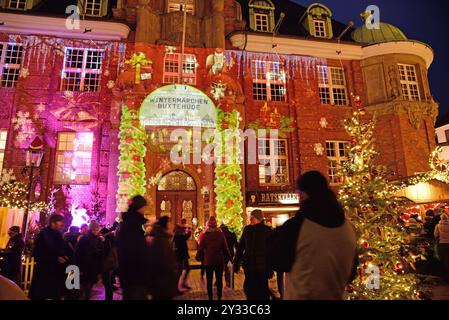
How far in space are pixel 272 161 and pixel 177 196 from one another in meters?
5.17

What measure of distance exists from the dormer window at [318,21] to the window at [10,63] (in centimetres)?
1526

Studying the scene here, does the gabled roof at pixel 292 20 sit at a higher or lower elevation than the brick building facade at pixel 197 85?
higher

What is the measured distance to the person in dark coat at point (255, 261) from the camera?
16.4ft

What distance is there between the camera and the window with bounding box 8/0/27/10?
1524cm

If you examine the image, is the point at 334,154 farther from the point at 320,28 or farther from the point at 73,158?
the point at 73,158

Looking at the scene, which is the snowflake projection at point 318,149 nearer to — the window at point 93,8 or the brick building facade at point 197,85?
the brick building facade at point 197,85

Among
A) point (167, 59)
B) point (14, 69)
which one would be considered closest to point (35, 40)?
point (14, 69)

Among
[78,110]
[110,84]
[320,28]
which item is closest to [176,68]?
[110,84]

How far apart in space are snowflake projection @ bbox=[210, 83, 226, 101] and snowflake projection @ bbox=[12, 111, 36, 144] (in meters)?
8.33

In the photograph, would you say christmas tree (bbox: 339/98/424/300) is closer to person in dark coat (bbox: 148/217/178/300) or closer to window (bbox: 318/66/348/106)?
person in dark coat (bbox: 148/217/178/300)

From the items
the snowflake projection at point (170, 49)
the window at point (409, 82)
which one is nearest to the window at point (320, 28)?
the window at point (409, 82)

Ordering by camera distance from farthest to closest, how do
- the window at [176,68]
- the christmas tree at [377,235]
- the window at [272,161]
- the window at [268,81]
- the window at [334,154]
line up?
the window at [268,81] < the window at [334,154] < the window at [272,161] < the window at [176,68] < the christmas tree at [377,235]

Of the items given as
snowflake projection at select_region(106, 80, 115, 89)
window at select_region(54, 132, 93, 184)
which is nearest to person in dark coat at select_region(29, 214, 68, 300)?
window at select_region(54, 132, 93, 184)
